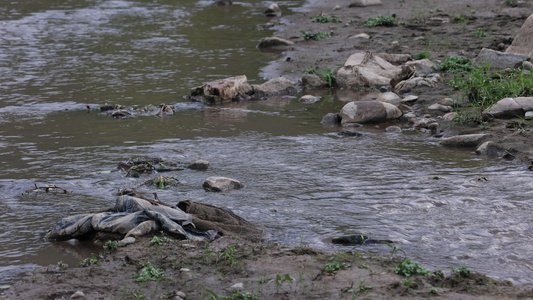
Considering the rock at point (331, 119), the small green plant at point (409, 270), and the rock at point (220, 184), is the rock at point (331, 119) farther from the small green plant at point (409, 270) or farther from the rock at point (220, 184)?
the small green plant at point (409, 270)

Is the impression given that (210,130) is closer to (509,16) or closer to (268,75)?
(268,75)

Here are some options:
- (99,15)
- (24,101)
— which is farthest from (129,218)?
(99,15)

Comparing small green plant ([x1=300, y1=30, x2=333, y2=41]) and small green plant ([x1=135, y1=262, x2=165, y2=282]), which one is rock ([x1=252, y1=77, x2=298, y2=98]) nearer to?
small green plant ([x1=300, y1=30, x2=333, y2=41])

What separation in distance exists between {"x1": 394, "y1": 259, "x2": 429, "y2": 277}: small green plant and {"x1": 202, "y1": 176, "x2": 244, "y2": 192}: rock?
2033mm

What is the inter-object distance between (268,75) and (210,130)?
2.96 meters

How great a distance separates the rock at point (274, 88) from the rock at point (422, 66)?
1.74 meters

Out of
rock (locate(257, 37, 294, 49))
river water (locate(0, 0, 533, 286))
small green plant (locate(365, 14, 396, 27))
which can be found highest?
small green plant (locate(365, 14, 396, 27))

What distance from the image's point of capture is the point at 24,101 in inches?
349

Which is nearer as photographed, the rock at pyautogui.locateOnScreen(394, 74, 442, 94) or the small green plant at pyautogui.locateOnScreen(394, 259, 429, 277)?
the small green plant at pyautogui.locateOnScreen(394, 259, 429, 277)

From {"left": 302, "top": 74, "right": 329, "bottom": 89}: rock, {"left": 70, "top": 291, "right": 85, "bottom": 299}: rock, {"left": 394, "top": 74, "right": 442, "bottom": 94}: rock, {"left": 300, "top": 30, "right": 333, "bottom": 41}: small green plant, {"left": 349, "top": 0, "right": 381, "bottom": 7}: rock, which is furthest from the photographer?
{"left": 349, "top": 0, "right": 381, "bottom": 7}: rock

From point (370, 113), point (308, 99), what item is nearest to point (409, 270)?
point (370, 113)

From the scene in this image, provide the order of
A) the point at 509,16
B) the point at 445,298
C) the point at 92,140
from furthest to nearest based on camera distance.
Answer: the point at 509,16 → the point at 92,140 → the point at 445,298

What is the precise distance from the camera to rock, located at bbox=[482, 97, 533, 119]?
7.03 metres

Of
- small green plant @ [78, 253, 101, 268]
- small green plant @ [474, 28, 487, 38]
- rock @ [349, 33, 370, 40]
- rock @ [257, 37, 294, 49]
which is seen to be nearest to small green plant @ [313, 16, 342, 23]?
rock @ [349, 33, 370, 40]
